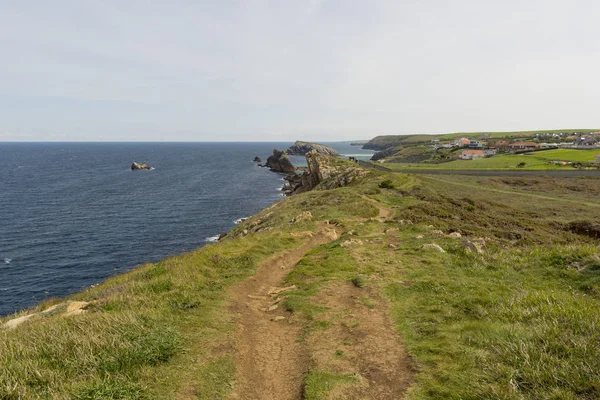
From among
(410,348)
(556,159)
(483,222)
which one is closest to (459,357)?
(410,348)

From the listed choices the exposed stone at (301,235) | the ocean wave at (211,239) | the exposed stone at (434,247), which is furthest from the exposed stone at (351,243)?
the ocean wave at (211,239)

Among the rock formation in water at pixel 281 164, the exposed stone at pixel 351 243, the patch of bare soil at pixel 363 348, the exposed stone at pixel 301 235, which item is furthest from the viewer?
the rock formation in water at pixel 281 164

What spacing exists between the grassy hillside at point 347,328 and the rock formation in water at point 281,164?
410 ft

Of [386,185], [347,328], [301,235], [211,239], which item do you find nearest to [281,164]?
[211,239]

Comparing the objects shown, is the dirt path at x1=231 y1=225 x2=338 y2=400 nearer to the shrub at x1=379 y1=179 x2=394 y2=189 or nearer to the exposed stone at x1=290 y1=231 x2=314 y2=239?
the exposed stone at x1=290 y1=231 x2=314 y2=239

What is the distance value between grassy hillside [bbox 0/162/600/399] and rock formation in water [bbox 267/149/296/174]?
124998 mm

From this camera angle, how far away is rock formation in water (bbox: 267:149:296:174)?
146625 mm

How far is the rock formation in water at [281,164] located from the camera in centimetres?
14662

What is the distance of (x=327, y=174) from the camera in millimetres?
78688

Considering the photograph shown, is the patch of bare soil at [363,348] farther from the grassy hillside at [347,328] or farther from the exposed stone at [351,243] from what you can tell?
the exposed stone at [351,243]

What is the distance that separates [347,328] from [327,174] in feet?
223

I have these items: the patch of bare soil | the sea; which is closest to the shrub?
the sea

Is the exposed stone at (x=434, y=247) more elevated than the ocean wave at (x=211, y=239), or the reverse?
the exposed stone at (x=434, y=247)

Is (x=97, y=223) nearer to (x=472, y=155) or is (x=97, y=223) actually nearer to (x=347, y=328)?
(x=347, y=328)
